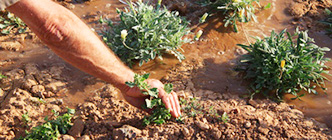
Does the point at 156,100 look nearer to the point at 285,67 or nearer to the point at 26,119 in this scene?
the point at 26,119

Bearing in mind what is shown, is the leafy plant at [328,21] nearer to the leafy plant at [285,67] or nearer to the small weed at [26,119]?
the leafy plant at [285,67]

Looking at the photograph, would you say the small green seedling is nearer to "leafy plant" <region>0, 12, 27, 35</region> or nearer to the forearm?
the forearm

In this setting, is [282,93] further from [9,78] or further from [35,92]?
[9,78]

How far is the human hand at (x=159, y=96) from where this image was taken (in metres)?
2.76

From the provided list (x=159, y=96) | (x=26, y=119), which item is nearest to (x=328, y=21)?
(x=159, y=96)

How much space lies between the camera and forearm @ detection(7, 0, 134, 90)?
84.7 inches

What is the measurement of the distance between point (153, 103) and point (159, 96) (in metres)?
0.14

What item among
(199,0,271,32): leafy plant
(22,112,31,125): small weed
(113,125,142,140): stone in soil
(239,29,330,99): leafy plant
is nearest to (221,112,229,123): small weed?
(239,29,330,99): leafy plant

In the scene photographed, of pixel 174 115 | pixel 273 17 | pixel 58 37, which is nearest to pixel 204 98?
pixel 174 115

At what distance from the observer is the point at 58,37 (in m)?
2.26

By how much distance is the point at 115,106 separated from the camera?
312 centimetres

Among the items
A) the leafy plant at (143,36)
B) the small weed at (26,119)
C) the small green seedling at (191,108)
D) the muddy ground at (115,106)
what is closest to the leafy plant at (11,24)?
the muddy ground at (115,106)

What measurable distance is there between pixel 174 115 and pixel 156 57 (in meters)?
1.13

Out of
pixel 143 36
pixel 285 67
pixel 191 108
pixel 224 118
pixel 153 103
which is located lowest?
pixel 224 118
